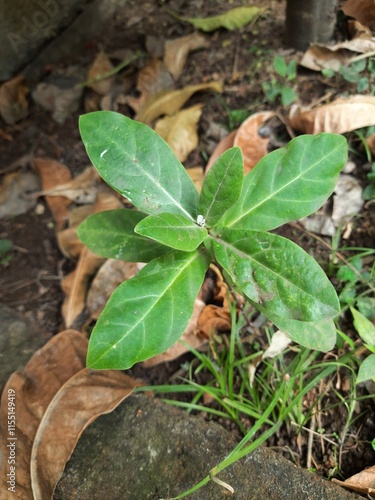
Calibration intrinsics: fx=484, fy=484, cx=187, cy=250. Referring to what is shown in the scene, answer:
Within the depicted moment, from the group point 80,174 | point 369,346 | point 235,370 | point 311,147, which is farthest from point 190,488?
point 80,174

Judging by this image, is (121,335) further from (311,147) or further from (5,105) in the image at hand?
(5,105)

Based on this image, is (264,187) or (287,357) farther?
(287,357)

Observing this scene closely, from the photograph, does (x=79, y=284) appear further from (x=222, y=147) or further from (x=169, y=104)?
(x=169, y=104)

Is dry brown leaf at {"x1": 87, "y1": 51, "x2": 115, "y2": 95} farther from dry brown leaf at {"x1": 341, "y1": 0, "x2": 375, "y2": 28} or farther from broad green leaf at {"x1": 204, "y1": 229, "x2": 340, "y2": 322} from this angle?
broad green leaf at {"x1": 204, "y1": 229, "x2": 340, "y2": 322}

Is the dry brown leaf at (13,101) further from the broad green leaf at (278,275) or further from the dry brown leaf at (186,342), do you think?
the broad green leaf at (278,275)

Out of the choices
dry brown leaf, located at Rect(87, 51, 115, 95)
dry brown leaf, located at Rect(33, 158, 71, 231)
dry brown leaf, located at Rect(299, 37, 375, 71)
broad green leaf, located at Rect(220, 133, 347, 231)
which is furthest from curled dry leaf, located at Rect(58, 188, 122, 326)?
dry brown leaf, located at Rect(299, 37, 375, 71)
